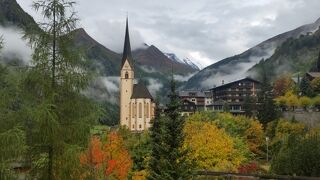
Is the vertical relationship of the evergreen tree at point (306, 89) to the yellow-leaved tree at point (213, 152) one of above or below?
above

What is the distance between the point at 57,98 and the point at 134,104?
111 metres

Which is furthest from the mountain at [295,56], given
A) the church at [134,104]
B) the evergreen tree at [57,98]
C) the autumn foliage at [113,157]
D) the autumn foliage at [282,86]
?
the evergreen tree at [57,98]

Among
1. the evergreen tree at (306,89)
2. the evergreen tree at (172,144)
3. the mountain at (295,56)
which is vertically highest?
the mountain at (295,56)

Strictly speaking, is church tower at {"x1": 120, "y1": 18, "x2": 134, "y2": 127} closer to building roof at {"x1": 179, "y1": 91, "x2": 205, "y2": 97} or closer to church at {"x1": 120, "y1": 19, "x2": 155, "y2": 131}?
church at {"x1": 120, "y1": 19, "x2": 155, "y2": 131}

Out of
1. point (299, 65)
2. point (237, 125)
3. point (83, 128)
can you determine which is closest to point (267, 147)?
point (237, 125)

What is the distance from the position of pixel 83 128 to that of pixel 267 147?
170 feet

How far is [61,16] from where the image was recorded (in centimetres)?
1482

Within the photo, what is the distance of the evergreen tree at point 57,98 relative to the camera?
46.4 feet

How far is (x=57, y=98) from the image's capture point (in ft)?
47.9

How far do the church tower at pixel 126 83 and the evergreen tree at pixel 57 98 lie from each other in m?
109

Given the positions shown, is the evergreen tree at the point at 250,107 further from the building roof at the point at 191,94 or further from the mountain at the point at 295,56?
the mountain at the point at 295,56

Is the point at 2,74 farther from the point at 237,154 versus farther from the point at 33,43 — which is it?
the point at 237,154

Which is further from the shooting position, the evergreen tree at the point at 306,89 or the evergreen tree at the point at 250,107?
the evergreen tree at the point at 250,107

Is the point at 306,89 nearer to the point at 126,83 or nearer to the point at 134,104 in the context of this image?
the point at 134,104
